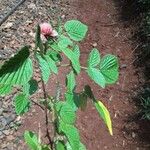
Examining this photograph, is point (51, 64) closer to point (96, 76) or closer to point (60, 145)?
point (96, 76)

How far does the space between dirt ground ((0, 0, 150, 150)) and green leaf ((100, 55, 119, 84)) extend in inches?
64.6

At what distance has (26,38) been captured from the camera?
380 cm

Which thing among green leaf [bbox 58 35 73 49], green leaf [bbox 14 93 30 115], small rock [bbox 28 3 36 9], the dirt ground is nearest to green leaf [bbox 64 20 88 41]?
green leaf [bbox 58 35 73 49]

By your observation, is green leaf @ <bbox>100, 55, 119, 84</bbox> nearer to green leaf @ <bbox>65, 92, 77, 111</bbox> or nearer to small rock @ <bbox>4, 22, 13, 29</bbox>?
green leaf @ <bbox>65, 92, 77, 111</bbox>

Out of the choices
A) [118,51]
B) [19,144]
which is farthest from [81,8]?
[19,144]

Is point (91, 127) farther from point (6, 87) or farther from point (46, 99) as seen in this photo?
point (6, 87)

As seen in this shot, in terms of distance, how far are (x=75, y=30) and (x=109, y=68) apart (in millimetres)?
163

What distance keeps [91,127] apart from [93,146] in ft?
0.61

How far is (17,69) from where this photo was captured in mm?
956

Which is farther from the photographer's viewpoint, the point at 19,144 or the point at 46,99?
the point at 19,144

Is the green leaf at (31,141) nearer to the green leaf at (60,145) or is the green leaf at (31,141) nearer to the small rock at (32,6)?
the green leaf at (60,145)

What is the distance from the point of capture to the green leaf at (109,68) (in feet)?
4.01

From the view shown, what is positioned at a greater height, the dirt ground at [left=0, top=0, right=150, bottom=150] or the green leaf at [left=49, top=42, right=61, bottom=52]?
the green leaf at [left=49, top=42, right=61, bottom=52]

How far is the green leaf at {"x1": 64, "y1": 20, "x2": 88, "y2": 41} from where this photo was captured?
1.19 metres
